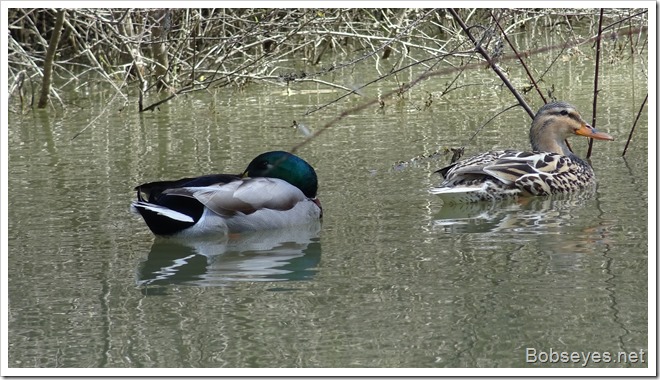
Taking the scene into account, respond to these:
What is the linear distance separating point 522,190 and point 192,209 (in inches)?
91.2

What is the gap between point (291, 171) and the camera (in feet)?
27.5

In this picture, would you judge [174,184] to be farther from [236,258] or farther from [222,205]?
[236,258]

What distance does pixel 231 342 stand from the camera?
5.50 meters

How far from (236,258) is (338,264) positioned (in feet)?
2.28

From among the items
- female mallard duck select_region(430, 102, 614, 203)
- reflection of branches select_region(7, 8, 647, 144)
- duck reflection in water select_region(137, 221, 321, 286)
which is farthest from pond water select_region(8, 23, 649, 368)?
reflection of branches select_region(7, 8, 647, 144)

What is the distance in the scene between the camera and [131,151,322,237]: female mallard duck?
24.7ft

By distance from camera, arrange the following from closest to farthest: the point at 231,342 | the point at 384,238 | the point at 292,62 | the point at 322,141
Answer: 1. the point at 231,342
2. the point at 384,238
3. the point at 322,141
4. the point at 292,62

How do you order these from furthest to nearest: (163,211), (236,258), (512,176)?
(512,176) → (163,211) → (236,258)

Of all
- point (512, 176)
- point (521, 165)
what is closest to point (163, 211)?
point (512, 176)

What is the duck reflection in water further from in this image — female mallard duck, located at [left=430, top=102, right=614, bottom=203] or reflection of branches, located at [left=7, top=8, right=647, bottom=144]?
reflection of branches, located at [left=7, top=8, right=647, bottom=144]

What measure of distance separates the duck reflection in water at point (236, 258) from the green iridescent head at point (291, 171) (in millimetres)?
469

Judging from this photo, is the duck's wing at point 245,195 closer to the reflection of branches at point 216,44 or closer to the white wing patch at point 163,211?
the white wing patch at point 163,211

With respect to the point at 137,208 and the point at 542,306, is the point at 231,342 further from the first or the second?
the point at 137,208

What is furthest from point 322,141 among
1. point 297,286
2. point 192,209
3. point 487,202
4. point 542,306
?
point 542,306
